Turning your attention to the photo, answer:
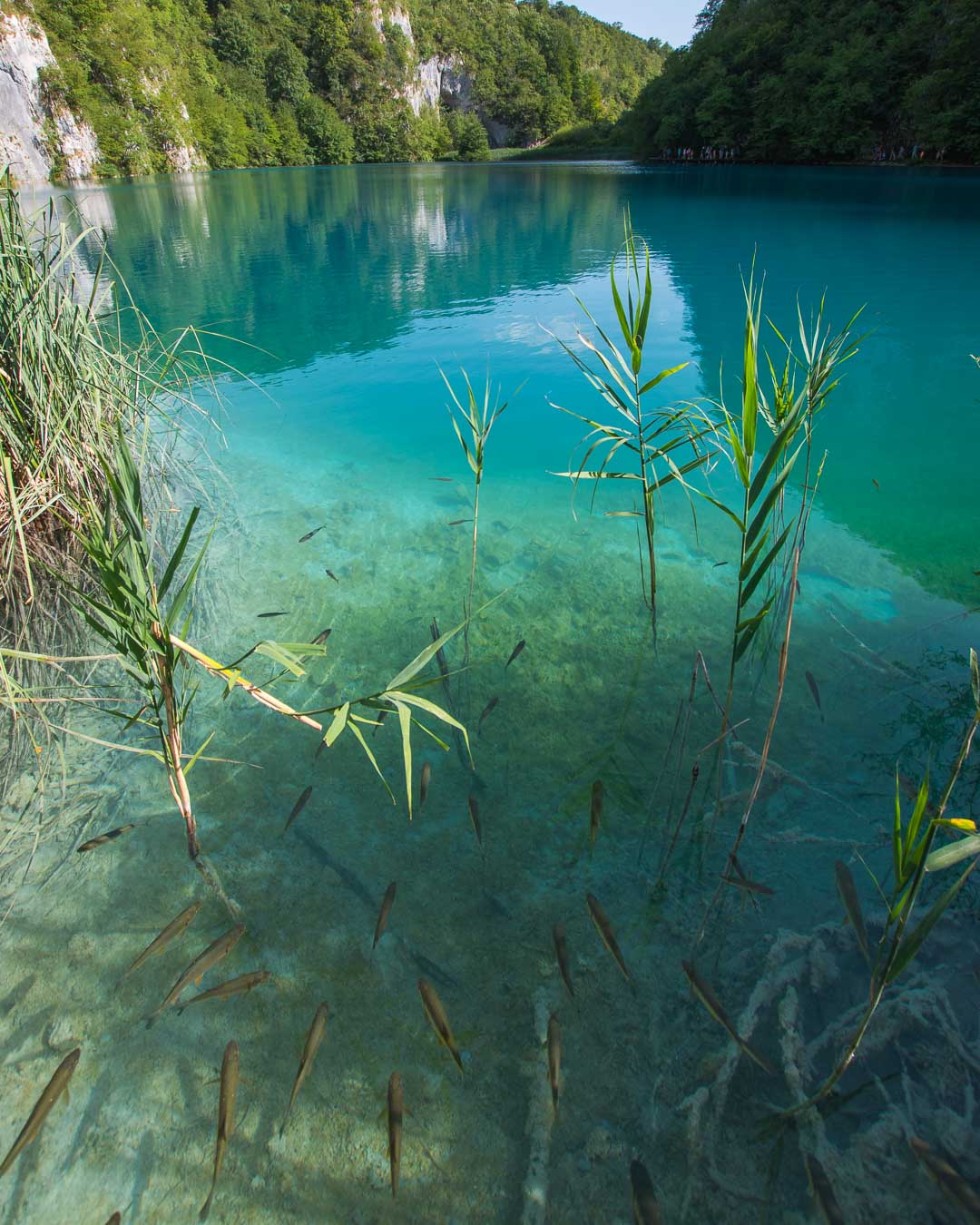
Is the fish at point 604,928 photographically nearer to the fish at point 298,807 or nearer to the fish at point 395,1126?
the fish at point 395,1126

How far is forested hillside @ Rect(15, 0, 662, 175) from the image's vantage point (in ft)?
132

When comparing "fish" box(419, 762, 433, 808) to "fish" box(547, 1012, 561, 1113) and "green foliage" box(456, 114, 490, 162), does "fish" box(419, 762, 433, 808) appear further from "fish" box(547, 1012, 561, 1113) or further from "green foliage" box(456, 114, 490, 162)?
"green foliage" box(456, 114, 490, 162)

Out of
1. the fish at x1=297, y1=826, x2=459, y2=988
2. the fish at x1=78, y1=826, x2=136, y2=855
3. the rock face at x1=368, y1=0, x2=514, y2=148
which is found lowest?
the fish at x1=297, y1=826, x2=459, y2=988

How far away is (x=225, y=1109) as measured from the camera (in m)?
1.29

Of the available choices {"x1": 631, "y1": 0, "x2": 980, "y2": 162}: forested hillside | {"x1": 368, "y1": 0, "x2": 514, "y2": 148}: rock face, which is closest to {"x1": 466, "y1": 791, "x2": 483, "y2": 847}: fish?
{"x1": 631, "y1": 0, "x2": 980, "y2": 162}: forested hillside

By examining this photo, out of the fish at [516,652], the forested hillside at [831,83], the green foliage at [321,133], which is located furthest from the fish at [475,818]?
the green foliage at [321,133]

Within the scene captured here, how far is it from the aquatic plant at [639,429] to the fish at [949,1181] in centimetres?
144

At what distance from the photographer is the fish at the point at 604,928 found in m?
1.53

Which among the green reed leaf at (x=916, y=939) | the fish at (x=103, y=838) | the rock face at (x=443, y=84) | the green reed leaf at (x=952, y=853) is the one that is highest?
the rock face at (x=443, y=84)

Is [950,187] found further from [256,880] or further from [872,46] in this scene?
[256,880]

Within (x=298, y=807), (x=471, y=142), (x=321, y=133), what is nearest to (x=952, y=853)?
(x=298, y=807)

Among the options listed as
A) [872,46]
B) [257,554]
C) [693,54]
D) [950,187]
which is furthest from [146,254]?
[693,54]

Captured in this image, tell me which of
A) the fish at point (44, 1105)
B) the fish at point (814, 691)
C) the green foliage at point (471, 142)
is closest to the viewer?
the fish at point (44, 1105)

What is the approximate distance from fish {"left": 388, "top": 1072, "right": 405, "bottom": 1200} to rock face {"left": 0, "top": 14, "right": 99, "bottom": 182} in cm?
4488
